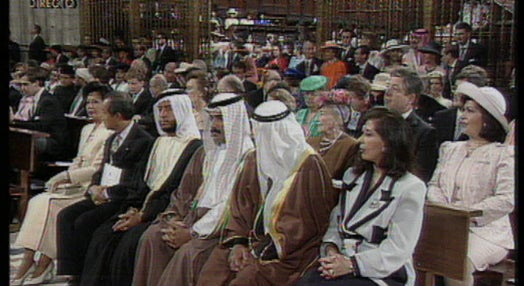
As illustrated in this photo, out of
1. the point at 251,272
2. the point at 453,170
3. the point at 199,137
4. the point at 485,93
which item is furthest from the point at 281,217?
the point at 485,93

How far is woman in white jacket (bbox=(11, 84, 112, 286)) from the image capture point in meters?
2.71

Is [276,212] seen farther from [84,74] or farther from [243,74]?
[84,74]

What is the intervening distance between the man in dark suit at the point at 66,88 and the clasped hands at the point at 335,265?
1055 millimetres

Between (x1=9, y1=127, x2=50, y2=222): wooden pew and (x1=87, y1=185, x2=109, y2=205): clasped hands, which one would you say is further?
(x1=87, y1=185, x2=109, y2=205): clasped hands

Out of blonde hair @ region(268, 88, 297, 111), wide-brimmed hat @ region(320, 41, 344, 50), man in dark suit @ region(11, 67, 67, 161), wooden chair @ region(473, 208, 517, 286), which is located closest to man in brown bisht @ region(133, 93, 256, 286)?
blonde hair @ region(268, 88, 297, 111)

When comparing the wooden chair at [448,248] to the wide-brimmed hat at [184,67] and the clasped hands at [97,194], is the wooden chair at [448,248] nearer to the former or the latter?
the wide-brimmed hat at [184,67]

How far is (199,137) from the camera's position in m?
2.78

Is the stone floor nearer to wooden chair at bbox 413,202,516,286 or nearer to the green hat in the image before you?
the green hat

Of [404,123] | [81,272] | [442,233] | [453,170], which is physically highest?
[404,123]

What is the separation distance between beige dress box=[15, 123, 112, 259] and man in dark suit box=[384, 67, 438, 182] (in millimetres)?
1020

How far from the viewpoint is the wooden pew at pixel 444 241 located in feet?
8.69

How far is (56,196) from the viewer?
2750 millimetres

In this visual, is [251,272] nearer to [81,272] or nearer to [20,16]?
[81,272]

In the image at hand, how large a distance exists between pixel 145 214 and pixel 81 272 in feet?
1.07
